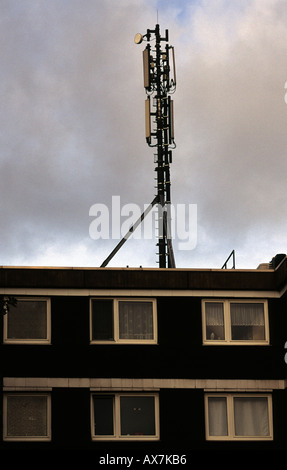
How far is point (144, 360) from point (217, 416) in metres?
3.41

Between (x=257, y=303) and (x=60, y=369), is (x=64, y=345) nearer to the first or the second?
(x=60, y=369)

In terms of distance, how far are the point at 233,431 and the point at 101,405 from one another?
4952 mm

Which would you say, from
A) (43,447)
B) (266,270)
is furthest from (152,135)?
(43,447)

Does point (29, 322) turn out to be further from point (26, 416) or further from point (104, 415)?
point (104, 415)

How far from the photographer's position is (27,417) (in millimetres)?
37469

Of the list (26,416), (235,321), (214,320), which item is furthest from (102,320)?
(235,321)

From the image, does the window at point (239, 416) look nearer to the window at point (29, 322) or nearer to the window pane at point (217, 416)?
the window pane at point (217, 416)

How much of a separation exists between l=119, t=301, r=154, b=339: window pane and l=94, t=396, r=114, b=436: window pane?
7.98 feet

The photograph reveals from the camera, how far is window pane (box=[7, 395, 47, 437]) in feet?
123

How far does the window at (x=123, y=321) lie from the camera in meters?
38.5

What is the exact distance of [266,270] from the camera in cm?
3956

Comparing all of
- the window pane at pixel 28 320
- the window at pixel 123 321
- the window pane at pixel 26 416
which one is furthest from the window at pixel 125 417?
the window pane at pixel 28 320

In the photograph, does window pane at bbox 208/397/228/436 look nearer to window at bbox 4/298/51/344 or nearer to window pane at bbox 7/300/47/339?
window at bbox 4/298/51/344

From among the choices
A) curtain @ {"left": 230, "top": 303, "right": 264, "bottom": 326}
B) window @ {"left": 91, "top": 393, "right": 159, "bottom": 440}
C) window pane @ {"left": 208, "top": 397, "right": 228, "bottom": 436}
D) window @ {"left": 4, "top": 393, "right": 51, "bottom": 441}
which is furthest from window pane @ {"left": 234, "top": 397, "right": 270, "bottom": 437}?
window @ {"left": 4, "top": 393, "right": 51, "bottom": 441}
